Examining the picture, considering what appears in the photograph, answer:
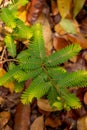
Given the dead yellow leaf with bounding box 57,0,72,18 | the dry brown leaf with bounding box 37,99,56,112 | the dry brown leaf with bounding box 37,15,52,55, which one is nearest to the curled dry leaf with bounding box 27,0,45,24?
the dry brown leaf with bounding box 37,15,52,55

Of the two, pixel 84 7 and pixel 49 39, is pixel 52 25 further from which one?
pixel 84 7

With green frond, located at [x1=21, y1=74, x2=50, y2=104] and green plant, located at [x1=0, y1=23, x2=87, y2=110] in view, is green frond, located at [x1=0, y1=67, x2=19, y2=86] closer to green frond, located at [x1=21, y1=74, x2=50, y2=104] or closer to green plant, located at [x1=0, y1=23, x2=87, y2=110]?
green plant, located at [x1=0, y1=23, x2=87, y2=110]

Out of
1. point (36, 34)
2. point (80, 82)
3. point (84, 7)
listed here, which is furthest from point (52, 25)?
point (80, 82)

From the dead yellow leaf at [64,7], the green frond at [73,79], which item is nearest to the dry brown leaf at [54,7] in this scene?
the dead yellow leaf at [64,7]

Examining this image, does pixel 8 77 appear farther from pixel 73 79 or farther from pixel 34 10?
pixel 34 10

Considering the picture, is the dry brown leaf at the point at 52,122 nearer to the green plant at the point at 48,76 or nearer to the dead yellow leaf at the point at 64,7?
the green plant at the point at 48,76

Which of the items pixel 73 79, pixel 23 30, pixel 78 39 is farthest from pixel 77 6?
pixel 73 79
